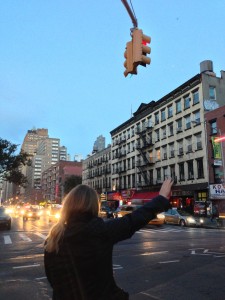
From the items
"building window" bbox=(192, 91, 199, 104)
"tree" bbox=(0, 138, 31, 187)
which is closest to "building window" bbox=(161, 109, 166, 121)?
"building window" bbox=(192, 91, 199, 104)

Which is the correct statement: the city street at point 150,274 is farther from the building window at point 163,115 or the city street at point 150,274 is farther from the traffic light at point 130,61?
the building window at point 163,115

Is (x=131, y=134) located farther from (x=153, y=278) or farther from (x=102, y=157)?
(x=153, y=278)

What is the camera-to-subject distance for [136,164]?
60.7 m

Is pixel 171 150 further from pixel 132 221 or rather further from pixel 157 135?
pixel 132 221

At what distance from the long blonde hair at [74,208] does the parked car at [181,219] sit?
28496 mm

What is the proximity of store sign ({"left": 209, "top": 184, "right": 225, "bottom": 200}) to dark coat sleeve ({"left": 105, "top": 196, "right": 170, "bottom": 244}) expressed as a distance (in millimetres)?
35256

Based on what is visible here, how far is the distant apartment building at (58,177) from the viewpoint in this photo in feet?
432

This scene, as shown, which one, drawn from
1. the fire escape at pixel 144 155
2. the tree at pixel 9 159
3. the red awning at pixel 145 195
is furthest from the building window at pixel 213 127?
the tree at pixel 9 159

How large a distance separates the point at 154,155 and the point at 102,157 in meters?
26.0

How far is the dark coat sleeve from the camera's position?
8.60ft

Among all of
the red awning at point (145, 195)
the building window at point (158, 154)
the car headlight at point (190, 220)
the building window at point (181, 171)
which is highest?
the building window at point (158, 154)

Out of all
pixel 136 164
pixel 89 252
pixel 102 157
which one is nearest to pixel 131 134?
pixel 136 164


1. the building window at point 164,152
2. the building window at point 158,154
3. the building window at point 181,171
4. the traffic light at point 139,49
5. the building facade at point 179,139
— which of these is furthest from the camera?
the building window at point 158,154

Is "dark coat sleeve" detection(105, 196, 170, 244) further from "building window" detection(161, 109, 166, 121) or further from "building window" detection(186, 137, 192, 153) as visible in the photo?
"building window" detection(161, 109, 166, 121)
